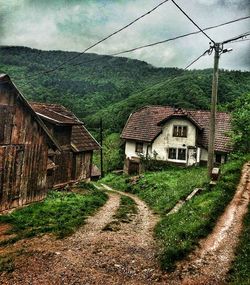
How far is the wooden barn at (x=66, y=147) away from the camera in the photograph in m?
25.3

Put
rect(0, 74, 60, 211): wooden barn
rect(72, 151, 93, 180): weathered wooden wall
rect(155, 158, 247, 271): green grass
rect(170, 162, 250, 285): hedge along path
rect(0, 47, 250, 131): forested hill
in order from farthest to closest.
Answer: rect(0, 47, 250, 131): forested hill
rect(72, 151, 93, 180): weathered wooden wall
rect(0, 74, 60, 211): wooden barn
rect(155, 158, 247, 271): green grass
rect(170, 162, 250, 285): hedge along path

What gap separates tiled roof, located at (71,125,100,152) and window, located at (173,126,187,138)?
10931mm

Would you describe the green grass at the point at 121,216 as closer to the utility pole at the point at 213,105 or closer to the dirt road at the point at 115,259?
the dirt road at the point at 115,259

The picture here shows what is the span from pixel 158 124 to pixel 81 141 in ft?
39.5

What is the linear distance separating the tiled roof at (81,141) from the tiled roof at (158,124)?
9543 millimetres

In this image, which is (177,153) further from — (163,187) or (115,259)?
(115,259)

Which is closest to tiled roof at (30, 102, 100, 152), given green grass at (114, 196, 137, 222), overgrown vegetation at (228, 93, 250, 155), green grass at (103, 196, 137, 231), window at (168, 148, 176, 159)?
green grass at (114, 196, 137, 222)

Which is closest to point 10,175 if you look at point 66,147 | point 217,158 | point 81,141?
point 66,147

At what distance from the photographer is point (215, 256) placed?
10102 mm

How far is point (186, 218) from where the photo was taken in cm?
1399

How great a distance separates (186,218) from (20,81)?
283ft

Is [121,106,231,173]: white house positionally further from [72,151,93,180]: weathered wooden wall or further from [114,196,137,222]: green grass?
[114,196,137,222]: green grass

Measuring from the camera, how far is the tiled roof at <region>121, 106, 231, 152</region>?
123 feet

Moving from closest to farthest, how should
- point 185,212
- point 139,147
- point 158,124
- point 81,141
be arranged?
point 185,212, point 81,141, point 158,124, point 139,147
